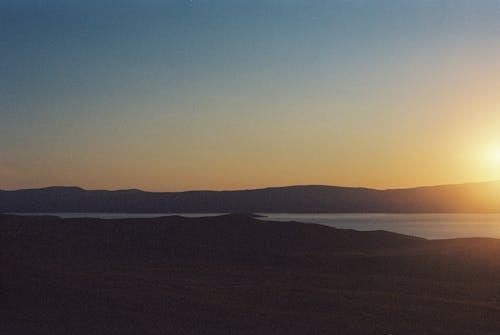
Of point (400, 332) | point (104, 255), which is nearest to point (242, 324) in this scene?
point (400, 332)

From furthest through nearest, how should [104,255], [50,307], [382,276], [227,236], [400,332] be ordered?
[227,236], [104,255], [382,276], [50,307], [400,332]

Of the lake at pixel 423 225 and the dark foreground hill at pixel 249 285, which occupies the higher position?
the lake at pixel 423 225

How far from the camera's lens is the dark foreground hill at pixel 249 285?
1484 cm

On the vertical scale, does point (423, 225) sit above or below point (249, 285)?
above

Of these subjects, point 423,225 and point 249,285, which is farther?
point 423,225

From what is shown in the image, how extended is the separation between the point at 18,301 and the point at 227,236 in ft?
87.8

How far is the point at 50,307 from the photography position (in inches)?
619

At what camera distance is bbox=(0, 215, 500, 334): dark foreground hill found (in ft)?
48.7

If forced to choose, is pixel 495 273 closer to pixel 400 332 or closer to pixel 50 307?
pixel 400 332

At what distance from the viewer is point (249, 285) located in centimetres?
2197

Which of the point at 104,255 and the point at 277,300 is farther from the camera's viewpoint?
the point at 104,255

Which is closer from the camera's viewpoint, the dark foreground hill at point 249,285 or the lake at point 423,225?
the dark foreground hill at point 249,285

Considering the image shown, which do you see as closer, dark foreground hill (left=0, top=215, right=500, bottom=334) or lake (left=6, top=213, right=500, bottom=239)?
dark foreground hill (left=0, top=215, right=500, bottom=334)

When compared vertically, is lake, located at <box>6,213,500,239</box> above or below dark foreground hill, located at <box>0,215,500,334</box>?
above
